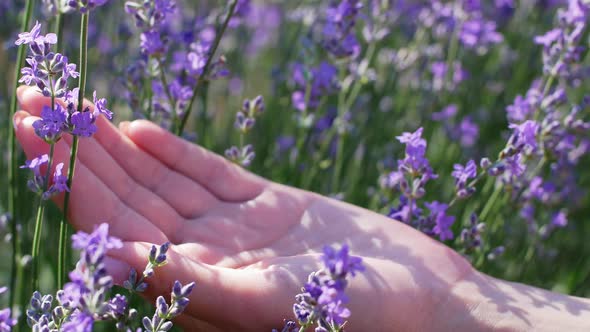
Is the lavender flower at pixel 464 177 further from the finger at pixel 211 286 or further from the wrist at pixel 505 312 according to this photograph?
the finger at pixel 211 286

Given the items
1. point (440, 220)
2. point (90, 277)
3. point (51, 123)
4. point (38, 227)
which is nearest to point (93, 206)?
point (38, 227)

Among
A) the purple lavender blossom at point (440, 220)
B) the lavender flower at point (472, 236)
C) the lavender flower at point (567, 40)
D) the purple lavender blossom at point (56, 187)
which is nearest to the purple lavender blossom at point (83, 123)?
the purple lavender blossom at point (56, 187)

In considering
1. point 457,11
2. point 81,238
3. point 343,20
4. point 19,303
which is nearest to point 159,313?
point 81,238

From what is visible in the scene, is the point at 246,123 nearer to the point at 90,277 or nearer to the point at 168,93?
the point at 168,93

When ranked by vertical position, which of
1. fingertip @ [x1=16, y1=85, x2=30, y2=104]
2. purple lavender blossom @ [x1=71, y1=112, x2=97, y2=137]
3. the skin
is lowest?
the skin

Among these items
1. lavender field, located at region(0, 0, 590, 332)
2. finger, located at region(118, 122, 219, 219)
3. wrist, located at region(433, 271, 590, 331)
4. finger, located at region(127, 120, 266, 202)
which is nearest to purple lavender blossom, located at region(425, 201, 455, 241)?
lavender field, located at region(0, 0, 590, 332)

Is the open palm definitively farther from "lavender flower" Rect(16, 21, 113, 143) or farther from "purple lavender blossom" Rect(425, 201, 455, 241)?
"lavender flower" Rect(16, 21, 113, 143)

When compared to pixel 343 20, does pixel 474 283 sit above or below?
below

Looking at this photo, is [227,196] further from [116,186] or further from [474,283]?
[474,283]
